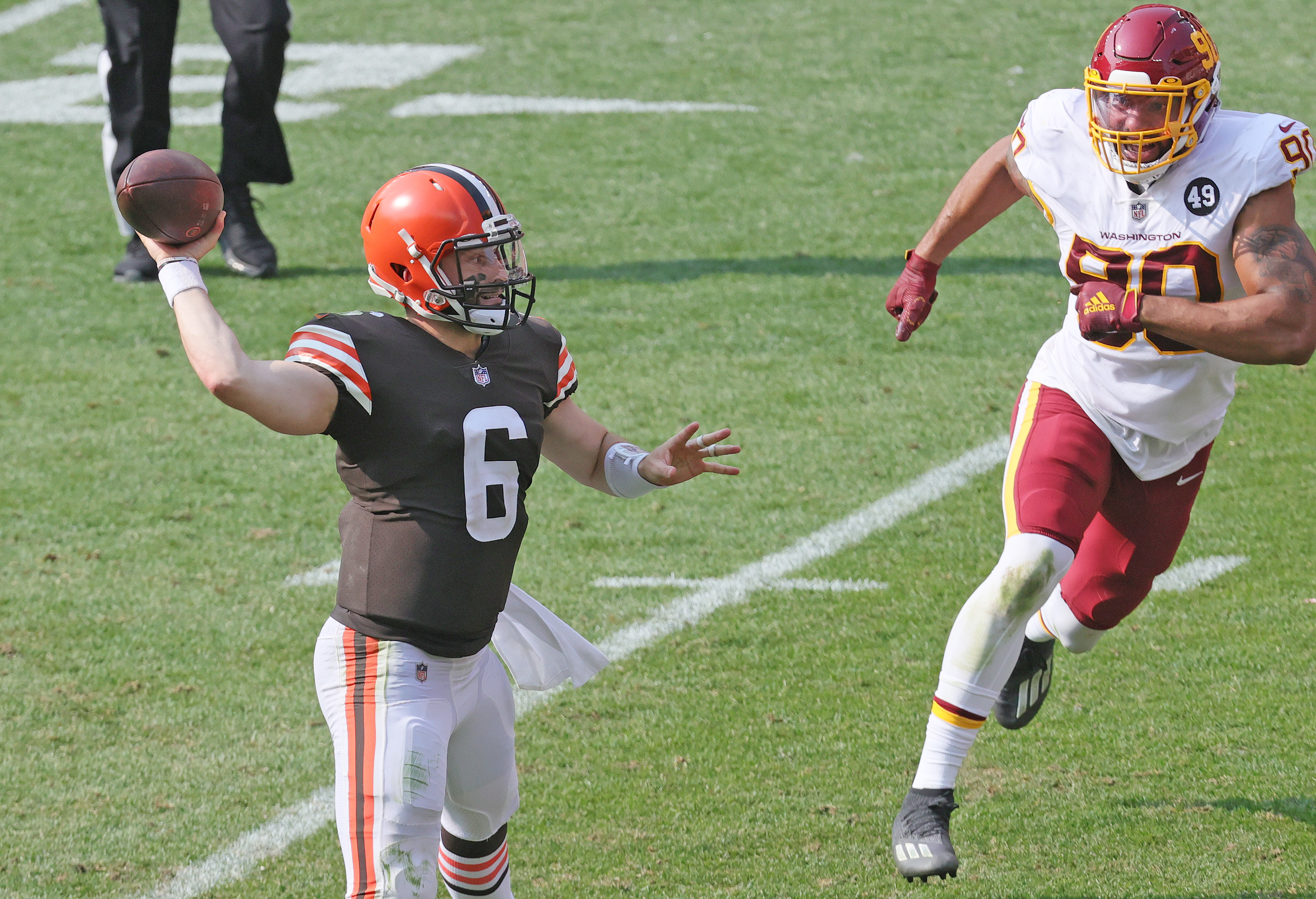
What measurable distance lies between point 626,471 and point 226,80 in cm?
588

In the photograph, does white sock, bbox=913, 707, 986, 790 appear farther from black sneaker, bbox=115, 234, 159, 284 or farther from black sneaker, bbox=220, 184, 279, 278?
black sneaker, bbox=115, 234, 159, 284

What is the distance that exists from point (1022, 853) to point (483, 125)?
8246 millimetres

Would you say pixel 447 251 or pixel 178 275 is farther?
pixel 447 251

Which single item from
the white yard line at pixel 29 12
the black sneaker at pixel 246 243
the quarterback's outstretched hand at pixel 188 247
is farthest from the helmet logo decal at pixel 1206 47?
the white yard line at pixel 29 12

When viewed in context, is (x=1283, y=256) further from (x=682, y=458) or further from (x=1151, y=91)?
(x=682, y=458)

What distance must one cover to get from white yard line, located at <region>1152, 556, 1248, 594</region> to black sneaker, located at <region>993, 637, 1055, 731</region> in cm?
110

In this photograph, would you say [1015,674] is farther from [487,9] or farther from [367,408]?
[487,9]

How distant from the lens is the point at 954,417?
709cm

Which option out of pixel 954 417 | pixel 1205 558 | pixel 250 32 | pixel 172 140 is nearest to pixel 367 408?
pixel 1205 558

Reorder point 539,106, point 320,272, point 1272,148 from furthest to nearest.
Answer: point 539,106 < point 320,272 < point 1272,148

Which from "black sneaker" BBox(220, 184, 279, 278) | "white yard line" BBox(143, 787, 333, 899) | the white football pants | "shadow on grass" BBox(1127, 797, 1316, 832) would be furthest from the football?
"black sneaker" BBox(220, 184, 279, 278)

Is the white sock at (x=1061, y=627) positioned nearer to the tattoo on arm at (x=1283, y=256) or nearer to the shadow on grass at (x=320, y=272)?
the tattoo on arm at (x=1283, y=256)

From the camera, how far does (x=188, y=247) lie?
10.0 feet

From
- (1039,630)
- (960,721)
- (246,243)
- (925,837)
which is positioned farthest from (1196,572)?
(246,243)
